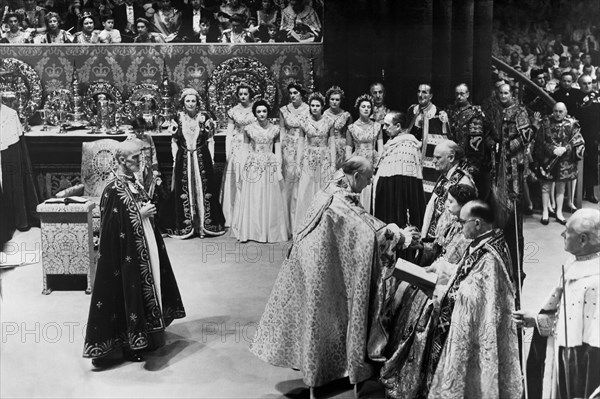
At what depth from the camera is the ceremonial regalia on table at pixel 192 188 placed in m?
7.75

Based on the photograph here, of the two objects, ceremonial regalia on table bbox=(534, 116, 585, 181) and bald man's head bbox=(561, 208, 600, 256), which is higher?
ceremonial regalia on table bbox=(534, 116, 585, 181)

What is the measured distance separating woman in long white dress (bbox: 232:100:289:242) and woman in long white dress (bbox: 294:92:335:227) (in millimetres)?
319

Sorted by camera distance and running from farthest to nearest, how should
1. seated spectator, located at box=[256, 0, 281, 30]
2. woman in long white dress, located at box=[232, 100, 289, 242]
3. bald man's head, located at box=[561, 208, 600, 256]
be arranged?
woman in long white dress, located at box=[232, 100, 289, 242]
seated spectator, located at box=[256, 0, 281, 30]
bald man's head, located at box=[561, 208, 600, 256]

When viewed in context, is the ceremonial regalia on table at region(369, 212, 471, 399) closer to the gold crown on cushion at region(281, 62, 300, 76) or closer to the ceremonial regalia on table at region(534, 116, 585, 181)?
the ceremonial regalia on table at region(534, 116, 585, 181)

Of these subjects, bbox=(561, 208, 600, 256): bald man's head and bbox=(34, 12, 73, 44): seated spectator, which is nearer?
bbox=(561, 208, 600, 256): bald man's head

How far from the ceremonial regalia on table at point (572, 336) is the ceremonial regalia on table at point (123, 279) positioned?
2521 millimetres

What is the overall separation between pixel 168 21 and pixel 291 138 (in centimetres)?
128

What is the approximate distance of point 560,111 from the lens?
5.76m

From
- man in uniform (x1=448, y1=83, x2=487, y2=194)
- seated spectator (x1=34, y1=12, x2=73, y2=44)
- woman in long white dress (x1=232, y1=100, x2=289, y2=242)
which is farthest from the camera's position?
woman in long white dress (x1=232, y1=100, x2=289, y2=242)

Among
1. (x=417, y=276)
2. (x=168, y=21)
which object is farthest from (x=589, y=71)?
(x=168, y=21)

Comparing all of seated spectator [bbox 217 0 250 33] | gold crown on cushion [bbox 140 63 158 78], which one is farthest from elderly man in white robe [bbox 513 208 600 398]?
gold crown on cushion [bbox 140 63 158 78]

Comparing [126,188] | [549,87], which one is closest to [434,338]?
[549,87]

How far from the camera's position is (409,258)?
6.53 m

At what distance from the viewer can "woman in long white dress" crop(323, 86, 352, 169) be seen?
688 cm
